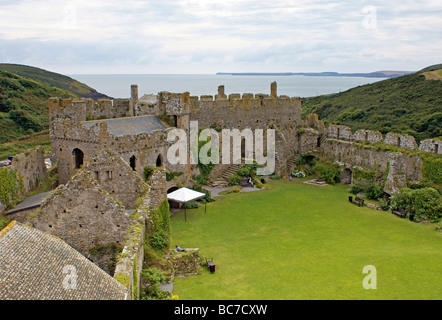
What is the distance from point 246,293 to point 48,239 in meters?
7.40

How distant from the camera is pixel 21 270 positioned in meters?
8.45

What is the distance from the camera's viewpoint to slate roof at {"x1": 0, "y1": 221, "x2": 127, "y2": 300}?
810 cm

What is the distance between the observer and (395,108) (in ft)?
192

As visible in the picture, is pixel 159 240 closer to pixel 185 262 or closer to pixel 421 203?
pixel 185 262

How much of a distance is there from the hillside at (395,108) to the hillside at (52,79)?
47602 millimetres

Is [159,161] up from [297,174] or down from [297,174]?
up

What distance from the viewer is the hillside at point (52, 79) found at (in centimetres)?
9522

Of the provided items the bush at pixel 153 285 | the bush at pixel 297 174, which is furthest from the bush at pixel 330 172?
the bush at pixel 153 285

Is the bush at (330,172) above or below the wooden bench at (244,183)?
above

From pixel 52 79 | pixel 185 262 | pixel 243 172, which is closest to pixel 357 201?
pixel 243 172

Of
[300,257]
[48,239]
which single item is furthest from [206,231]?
[48,239]

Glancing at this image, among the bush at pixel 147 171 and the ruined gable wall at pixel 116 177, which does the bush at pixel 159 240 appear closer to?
the ruined gable wall at pixel 116 177

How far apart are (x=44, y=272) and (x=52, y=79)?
101 m

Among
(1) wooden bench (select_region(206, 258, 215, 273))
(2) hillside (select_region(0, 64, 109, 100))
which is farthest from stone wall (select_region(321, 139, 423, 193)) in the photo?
(2) hillside (select_region(0, 64, 109, 100))
